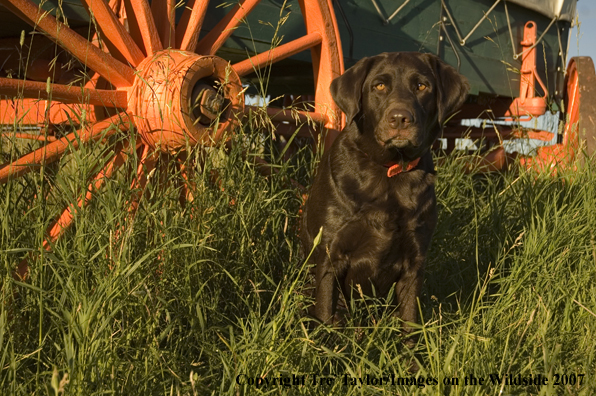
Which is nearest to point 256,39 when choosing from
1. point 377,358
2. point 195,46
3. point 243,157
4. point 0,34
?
point 195,46

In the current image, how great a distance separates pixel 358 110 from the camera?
2.44 meters

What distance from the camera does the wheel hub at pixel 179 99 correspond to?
2379 mm

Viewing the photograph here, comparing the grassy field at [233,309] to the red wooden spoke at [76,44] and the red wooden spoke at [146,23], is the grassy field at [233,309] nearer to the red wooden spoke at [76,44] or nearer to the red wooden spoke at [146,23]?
the red wooden spoke at [76,44]

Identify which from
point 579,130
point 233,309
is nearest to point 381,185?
point 233,309

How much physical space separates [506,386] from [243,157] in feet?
5.54

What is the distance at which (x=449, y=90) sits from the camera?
8.29 feet

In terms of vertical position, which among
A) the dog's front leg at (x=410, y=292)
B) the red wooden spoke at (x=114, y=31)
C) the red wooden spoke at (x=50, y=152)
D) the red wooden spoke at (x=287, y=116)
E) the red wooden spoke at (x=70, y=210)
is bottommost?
the dog's front leg at (x=410, y=292)

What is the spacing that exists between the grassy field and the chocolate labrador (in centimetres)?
20

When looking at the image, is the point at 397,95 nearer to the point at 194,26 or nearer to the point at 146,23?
the point at 194,26

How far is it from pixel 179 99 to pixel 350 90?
74cm

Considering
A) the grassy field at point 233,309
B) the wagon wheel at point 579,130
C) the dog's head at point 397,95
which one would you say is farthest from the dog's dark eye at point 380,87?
the wagon wheel at point 579,130

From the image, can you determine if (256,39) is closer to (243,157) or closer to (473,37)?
(243,157)

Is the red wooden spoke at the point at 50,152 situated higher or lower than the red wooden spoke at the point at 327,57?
lower

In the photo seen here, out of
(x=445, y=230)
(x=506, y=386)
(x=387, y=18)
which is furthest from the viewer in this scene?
(x=387, y=18)
